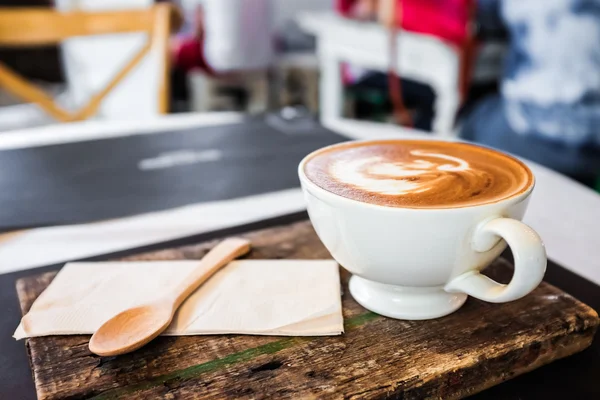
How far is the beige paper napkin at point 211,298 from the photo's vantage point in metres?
0.36

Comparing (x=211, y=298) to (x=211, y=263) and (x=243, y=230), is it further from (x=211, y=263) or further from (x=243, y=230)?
(x=243, y=230)

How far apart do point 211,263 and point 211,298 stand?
44 mm

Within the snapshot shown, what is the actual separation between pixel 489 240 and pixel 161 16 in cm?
115

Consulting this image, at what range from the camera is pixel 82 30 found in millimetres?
1321

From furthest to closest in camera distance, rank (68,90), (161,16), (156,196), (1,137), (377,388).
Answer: (68,90) → (161,16) → (1,137) → (156,196) → (377,388)

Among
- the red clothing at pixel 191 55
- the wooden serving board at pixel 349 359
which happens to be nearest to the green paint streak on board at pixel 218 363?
the wooden serving board at pixel 349 359

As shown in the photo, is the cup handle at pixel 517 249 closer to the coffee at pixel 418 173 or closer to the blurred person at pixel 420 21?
the coffee at pixel 418 173

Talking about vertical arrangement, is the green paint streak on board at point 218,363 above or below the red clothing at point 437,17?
below

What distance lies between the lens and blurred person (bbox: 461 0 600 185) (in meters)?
0.98

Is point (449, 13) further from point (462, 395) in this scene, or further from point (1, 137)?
point (462, 395)

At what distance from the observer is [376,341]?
35cm

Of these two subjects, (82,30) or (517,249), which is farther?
(82,30)

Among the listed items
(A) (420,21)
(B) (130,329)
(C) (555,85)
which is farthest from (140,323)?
(A) (420,21)

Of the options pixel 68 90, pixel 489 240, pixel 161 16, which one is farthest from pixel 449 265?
pixel 68 90
